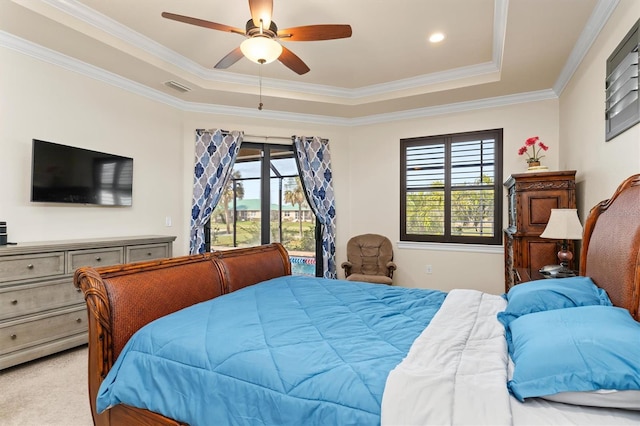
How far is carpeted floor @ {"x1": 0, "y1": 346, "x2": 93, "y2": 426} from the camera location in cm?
215

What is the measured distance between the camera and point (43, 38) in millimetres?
2959

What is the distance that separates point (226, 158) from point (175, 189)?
2.59ft

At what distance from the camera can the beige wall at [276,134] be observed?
9.61ft

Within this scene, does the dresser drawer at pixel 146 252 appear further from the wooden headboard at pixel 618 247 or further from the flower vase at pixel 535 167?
the flower vase at pixel 535 167

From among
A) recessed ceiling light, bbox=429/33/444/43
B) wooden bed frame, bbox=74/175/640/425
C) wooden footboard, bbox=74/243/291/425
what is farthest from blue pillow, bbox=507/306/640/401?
recessed ceiling light, bbox=429/33/444/43

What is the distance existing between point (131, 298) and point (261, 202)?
3355mm

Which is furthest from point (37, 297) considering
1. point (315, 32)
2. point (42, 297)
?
point (315, 32)

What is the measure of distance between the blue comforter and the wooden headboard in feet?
2.92

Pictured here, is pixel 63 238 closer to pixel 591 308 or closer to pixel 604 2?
pixel 591 308

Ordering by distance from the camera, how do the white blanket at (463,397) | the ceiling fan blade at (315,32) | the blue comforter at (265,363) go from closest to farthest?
1. the white blanket at (463,397)
2. the blue comforter at (265,363)
3. the ceiling fan blade at (315,32)

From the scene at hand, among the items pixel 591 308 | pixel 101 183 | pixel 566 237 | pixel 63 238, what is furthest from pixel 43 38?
pixel 566 237

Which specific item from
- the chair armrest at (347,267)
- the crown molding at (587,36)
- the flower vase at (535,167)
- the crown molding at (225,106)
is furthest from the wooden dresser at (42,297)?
the crown molding at (587,36)

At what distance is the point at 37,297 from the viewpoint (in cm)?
281

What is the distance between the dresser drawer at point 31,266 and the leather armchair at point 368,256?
3.20 meters
